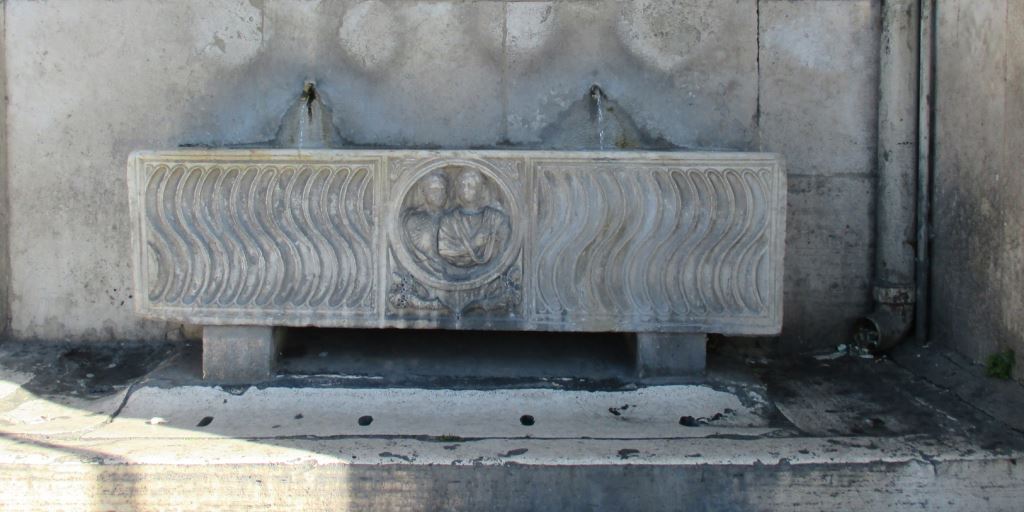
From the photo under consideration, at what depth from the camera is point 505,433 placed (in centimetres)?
335

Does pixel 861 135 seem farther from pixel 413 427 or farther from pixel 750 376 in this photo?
pixel 413 427

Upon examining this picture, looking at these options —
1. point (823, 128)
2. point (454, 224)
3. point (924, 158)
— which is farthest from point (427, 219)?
point (924, 158)

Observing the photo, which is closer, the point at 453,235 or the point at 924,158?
the point at 453,235

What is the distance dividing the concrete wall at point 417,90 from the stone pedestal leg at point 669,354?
3.56 feet

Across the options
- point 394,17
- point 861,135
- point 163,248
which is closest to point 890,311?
point 861,135

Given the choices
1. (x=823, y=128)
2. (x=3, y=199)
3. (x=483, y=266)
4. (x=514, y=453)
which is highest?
(x=823, y=128)

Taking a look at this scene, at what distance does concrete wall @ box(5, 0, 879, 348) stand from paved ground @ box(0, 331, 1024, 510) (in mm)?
659

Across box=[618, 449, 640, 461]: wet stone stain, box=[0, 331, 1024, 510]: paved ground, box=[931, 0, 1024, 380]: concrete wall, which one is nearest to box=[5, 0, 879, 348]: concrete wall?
box=[931, 0, 1024, 380]: concrete wall

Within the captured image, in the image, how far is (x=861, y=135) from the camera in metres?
4.64

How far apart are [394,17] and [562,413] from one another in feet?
8.57

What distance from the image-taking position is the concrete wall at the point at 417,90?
4656 mm

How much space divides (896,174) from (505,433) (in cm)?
282

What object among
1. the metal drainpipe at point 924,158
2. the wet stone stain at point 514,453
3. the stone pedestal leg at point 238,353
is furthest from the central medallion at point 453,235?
the metal drainpipe at point 924,158

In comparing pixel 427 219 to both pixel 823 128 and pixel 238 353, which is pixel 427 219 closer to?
pixel 238 353
